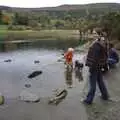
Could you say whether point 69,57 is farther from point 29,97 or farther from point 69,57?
point 29,97

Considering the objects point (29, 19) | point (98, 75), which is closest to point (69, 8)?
point (29, 19)

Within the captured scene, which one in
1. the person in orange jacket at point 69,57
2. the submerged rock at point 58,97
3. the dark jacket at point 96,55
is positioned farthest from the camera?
the person in orange jacket at point 69,57

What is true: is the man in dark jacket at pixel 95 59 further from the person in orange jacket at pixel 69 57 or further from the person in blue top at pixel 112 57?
the person in orange jacket at pixel 69 57

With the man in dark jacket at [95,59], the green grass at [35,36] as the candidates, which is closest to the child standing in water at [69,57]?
the man in dark jacket at [95,59]

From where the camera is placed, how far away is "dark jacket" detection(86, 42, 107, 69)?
33.2 feet

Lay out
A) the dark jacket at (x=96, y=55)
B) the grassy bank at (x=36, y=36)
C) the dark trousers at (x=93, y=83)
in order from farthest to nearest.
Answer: the grassy bank at (x=36, y=36)
the dark trousers at (x=93, y=83)
the dark jacket at (x=96, y=55)

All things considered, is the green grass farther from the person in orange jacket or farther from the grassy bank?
the person in orange jacket

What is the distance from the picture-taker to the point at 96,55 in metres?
10.1

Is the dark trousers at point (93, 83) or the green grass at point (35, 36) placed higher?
the dark trousers at point (93, 83)

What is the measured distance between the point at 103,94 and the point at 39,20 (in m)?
109

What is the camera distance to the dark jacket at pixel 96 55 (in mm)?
10125

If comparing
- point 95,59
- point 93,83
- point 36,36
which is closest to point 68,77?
point 93,83

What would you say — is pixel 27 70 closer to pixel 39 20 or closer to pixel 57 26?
pixel 57 26

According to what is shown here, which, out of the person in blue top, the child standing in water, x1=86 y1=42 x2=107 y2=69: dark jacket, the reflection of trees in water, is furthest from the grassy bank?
x1=86 y1=42 x2=107 y2=69: dark jacket
